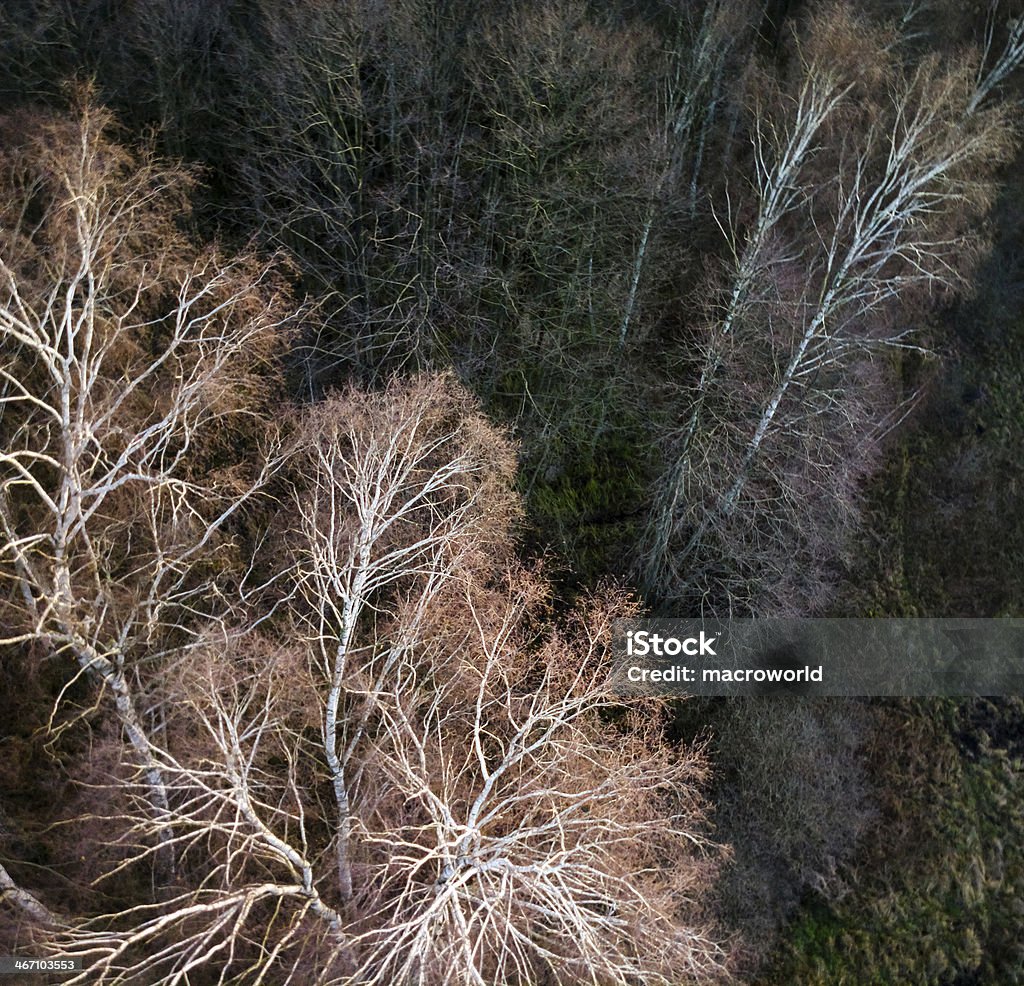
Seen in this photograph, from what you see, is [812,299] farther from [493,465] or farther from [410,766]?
[410,766]

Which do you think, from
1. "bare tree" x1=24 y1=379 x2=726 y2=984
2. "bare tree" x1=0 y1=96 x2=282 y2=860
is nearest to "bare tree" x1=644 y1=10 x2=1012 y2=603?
"bare tree" x1=24 y1=379 x2=726 y2=984

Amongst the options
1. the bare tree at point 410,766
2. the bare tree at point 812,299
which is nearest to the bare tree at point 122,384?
the bare tree at point 410,766

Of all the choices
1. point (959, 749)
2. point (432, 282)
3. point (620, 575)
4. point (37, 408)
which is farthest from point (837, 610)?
point (37, 408)

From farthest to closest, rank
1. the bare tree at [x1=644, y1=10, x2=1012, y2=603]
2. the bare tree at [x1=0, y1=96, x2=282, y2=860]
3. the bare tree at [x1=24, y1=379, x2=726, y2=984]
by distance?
the bare tree at [x1=644, y1=10, x2=1012, y2=603]
the bare tree at [x1=0, y1=96, x2=282, y2=860]
the bare tree at [x1=24, y1=379, x2=726, y2=984]

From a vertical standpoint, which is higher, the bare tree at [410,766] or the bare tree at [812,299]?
the bare tree at [812,299]

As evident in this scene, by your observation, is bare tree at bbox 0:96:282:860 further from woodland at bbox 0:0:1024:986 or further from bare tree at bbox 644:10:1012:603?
bare tree at bbox 644:10:1012:603

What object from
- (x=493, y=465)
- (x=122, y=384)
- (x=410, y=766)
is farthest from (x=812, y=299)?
(x=122, y=384)

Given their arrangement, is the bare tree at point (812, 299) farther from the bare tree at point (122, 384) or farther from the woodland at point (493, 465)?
the bare tree at point (122, 384)

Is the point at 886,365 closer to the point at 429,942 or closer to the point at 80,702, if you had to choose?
the point at 429,942
